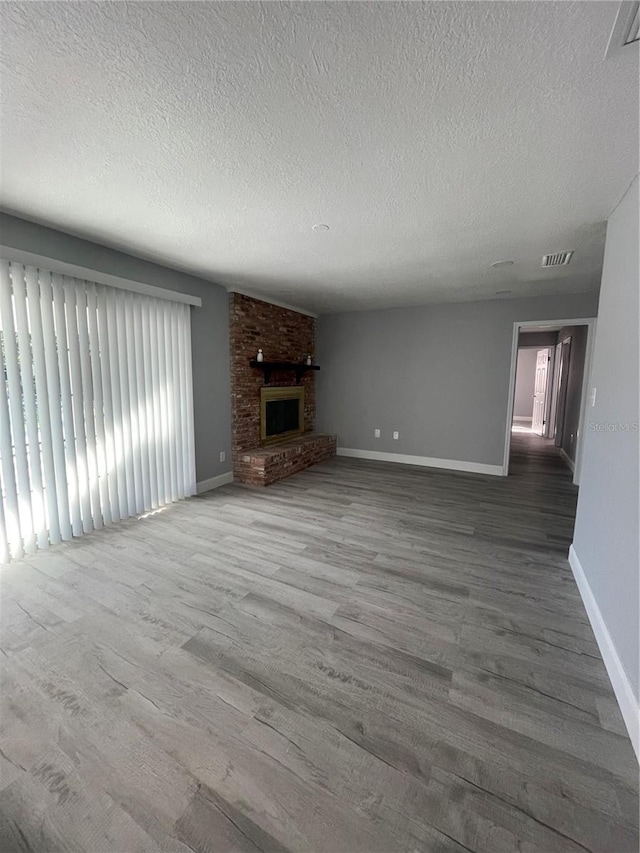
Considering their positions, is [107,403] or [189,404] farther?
[189,404]

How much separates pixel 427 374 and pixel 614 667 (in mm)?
4316

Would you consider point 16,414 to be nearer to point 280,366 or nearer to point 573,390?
point 280,366

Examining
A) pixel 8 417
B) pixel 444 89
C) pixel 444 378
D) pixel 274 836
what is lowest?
pixel 274 836

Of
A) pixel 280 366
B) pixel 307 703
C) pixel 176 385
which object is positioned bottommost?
pixel 307 703

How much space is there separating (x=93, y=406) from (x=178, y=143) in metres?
2.24

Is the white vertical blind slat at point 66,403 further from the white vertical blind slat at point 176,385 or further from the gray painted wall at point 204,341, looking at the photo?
the white vertical blind slat at point 176,385

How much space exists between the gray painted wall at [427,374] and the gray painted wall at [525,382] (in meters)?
5.72

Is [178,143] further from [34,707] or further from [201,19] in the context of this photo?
[34,707]

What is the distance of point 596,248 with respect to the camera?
9.45ft

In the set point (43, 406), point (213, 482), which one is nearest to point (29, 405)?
point (43, 406)

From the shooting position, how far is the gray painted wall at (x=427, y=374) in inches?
191

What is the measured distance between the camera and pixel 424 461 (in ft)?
18.0

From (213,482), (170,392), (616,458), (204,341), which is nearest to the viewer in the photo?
(616,458)

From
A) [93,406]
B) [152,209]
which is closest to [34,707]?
[93,406]
